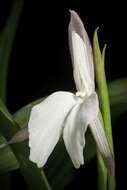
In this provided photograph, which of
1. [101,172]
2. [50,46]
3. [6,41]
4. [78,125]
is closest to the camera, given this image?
Result: [78,125]

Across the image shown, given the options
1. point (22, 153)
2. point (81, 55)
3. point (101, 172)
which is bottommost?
point (101, 172)

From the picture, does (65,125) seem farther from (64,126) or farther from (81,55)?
(81,55)

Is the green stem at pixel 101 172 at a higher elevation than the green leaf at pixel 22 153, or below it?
below

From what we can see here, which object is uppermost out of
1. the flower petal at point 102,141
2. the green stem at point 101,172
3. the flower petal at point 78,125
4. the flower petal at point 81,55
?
the flower petal at point 81,55

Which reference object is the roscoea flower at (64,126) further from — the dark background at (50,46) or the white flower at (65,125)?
the dark background at (50,46)

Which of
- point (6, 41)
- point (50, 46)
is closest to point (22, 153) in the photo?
point (6, 41)

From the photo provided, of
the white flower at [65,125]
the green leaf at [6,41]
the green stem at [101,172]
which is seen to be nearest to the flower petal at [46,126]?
the white flower at [65,125]

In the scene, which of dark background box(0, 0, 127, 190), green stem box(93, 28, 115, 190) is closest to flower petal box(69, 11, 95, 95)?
green stem box(93, 28, 115, 190)
